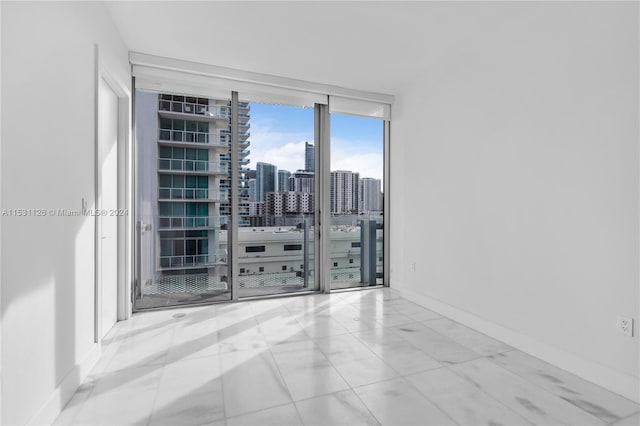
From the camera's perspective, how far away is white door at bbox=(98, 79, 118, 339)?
2.66 metres

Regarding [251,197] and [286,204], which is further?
[286,204]

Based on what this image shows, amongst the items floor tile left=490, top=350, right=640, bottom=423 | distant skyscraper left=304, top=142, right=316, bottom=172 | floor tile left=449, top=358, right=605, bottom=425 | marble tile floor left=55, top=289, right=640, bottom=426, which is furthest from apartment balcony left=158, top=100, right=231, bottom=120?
floor tile left=490, top=350, right=640, bottom=423

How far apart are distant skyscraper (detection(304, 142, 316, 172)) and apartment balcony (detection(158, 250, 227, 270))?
1.48 m

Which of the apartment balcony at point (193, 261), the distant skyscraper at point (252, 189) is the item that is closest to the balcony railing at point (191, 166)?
the distant skyscraper at point (252, 189)

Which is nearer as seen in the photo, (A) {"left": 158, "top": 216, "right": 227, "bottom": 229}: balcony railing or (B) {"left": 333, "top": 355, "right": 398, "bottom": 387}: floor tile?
(B) {"left": 333, "top": 355, "right": 398, "bottom": 387}: floor tile

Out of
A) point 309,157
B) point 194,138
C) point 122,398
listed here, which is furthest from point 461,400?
point 194,138

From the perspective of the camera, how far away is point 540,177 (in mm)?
2453

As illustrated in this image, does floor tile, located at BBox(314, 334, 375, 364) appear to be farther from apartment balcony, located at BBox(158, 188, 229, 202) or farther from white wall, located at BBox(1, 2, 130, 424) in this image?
apartment balcony, located at BBox(158, 188, 229, 202)

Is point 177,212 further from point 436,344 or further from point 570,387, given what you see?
point 570,387

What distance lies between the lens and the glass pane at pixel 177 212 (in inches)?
138

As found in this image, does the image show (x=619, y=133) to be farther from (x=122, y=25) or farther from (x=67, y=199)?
(x=122, y=25)

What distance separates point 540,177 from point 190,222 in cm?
342

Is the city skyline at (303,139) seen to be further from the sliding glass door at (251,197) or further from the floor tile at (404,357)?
the floor tile at (404,357)

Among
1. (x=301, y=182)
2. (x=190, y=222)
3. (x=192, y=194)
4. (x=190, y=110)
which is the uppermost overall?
(x=190, y=110)
